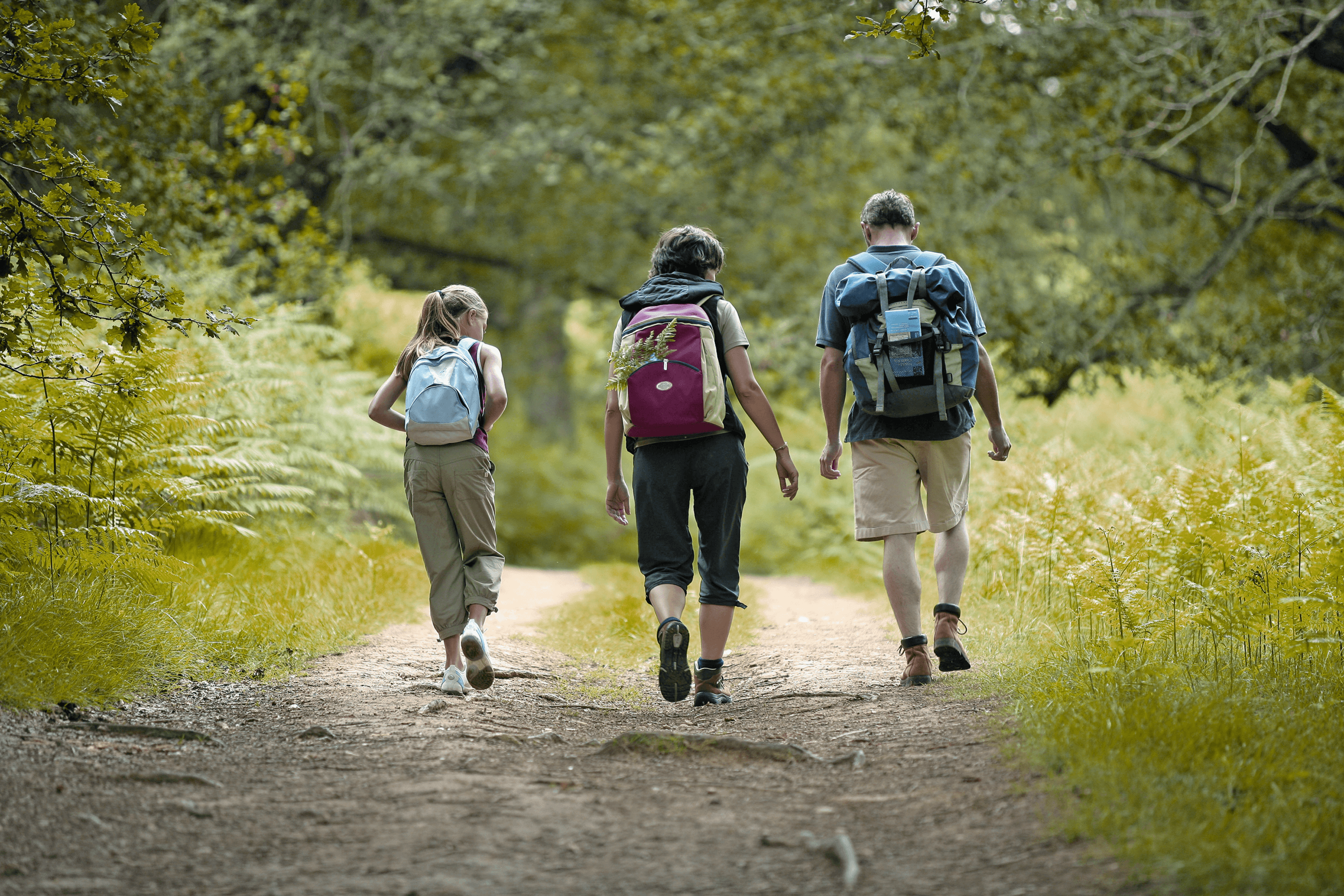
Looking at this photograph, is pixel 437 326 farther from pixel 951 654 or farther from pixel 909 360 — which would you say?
pixel 951 654

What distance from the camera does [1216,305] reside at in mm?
11688

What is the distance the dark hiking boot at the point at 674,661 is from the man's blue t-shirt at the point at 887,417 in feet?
4.08

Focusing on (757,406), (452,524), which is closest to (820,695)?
(757,406)

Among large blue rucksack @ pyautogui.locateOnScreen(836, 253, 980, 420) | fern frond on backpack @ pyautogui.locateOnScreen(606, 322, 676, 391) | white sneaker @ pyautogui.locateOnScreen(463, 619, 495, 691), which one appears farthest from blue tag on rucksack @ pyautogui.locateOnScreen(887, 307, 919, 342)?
white sneaker @ pyautogui.locateOnScreen(463, 619, 495, 691)

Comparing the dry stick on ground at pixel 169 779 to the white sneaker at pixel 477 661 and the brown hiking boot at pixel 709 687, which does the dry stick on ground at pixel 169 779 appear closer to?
the white sneaker at pixel 477 661

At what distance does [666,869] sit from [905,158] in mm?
13531

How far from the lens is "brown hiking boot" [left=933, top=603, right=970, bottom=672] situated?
Answer: 5.16 metres

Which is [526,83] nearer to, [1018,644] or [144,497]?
[144,497]

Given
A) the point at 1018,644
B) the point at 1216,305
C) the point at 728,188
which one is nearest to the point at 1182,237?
the point at 1216,305

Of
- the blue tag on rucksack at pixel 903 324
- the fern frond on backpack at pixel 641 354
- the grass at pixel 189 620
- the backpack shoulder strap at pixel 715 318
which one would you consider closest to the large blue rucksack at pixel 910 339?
the blue tag on rucksack at pixel 903 324

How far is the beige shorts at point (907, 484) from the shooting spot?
5160mm

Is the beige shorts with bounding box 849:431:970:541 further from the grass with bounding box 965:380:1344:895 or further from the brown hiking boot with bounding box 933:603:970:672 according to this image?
the grass with bounding box 965:380:1344:895

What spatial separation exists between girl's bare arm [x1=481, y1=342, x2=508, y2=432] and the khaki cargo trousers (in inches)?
6.5

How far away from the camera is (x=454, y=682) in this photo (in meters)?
5.07
